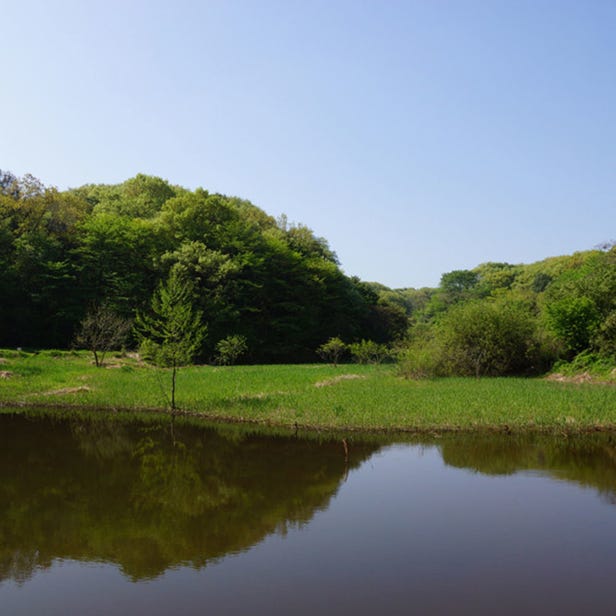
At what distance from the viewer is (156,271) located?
5538 cm

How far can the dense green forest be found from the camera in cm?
3909

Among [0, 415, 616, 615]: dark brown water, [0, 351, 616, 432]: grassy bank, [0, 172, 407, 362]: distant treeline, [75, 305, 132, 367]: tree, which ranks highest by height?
[0, 172, 407, 362]: distant treeline

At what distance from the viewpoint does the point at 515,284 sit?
9781 centimetres

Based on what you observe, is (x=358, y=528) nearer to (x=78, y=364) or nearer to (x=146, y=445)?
(x=146, y=445)

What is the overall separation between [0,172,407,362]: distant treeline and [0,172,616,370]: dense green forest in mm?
129

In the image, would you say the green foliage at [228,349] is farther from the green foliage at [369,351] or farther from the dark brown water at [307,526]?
the dark brown water at [307,526]

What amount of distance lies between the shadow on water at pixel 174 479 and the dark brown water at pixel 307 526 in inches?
2.5

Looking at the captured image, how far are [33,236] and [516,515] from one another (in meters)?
48.3

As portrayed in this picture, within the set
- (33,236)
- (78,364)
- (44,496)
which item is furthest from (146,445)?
(33,236)

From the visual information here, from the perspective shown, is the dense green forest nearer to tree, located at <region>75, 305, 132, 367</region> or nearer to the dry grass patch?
the dry grass patch

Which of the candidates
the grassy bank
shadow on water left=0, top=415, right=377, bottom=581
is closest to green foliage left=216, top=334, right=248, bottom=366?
the grassy bank

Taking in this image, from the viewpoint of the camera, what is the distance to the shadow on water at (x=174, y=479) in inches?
448

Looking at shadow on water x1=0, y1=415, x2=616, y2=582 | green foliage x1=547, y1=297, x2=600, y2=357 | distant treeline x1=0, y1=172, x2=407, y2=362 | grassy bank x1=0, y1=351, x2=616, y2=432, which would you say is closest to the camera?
shadow on water x1=0, y1=415, x2=616, y2=582

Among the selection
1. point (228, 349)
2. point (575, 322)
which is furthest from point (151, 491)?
point (575, 322)
